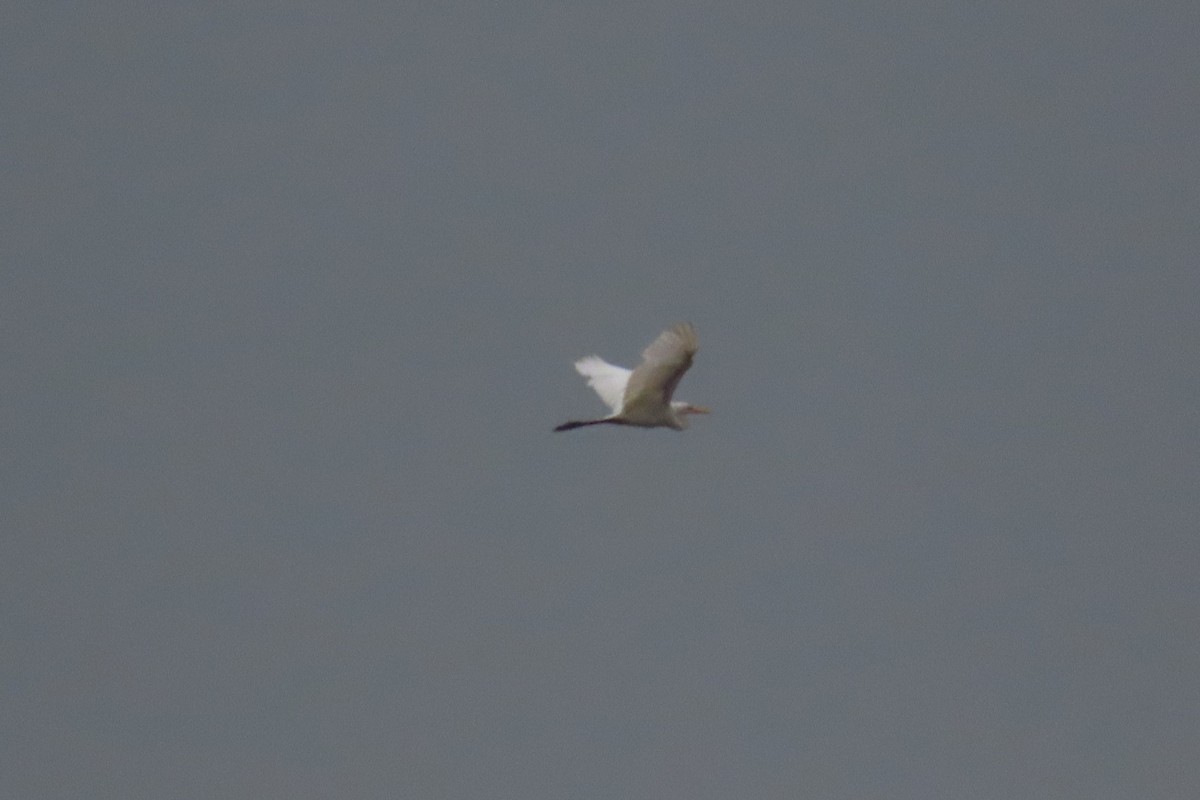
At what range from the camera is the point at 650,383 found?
2300 centimetres

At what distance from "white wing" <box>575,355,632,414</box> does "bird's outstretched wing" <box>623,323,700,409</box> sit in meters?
0.73

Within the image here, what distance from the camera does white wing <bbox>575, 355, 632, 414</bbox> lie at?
973 inches

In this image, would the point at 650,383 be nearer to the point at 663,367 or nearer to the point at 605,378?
the point at 663,367

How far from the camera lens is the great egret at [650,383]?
72.4 feet

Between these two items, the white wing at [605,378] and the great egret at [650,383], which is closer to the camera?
the great egret at [650,383]

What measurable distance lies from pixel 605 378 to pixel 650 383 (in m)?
2.56

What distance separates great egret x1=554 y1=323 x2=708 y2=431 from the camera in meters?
22.1

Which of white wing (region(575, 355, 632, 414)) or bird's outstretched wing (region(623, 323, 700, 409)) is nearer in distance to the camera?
bird's outstretched wing (region(623, 323, 700, 409))

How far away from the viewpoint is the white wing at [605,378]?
24.7 meters

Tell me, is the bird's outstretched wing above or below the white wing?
below

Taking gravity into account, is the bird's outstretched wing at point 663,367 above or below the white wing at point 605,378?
below

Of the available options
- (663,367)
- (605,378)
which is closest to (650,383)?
(663,367)

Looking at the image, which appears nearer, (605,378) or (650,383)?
(650,383)

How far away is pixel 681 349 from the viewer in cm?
2209
